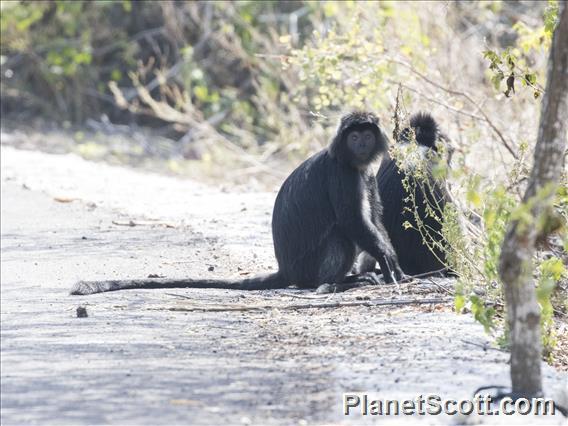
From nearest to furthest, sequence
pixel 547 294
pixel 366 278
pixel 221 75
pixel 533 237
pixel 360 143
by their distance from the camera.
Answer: pixel 533 237 < pixel 547 294 < pixel 366 278 < pixel 360 143 < pixel 221 75

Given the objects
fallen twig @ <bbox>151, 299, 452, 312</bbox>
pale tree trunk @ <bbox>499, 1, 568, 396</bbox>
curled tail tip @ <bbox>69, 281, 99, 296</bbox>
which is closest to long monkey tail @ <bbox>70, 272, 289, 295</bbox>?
curled tail tip @ <bbox>69, 281, 99, 296</bbox>

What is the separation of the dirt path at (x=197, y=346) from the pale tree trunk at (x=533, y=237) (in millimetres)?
300

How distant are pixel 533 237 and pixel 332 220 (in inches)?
160

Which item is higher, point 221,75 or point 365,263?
point 221,75

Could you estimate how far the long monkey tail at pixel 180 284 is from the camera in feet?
27.0

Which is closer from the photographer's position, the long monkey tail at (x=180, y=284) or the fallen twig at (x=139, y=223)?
the long monkey tail at (x=180, y=284)

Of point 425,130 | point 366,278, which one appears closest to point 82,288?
point 366,278

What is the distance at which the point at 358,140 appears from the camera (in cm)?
929

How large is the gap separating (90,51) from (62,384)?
1640 centimetres

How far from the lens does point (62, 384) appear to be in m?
5.51

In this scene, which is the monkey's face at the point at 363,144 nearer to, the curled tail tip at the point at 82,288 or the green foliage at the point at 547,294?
the curled tail tip at the point at 82,288

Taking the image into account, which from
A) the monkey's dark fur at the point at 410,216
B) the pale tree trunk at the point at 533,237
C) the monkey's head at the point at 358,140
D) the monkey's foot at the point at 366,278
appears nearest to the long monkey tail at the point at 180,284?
the monkey's foot at the point at 366,278

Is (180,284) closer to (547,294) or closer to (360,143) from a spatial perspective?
(360,143)

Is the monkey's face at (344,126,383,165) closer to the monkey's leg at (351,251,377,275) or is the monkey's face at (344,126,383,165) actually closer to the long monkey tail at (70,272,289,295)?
the monkey's leg at (351,251,377,275)
